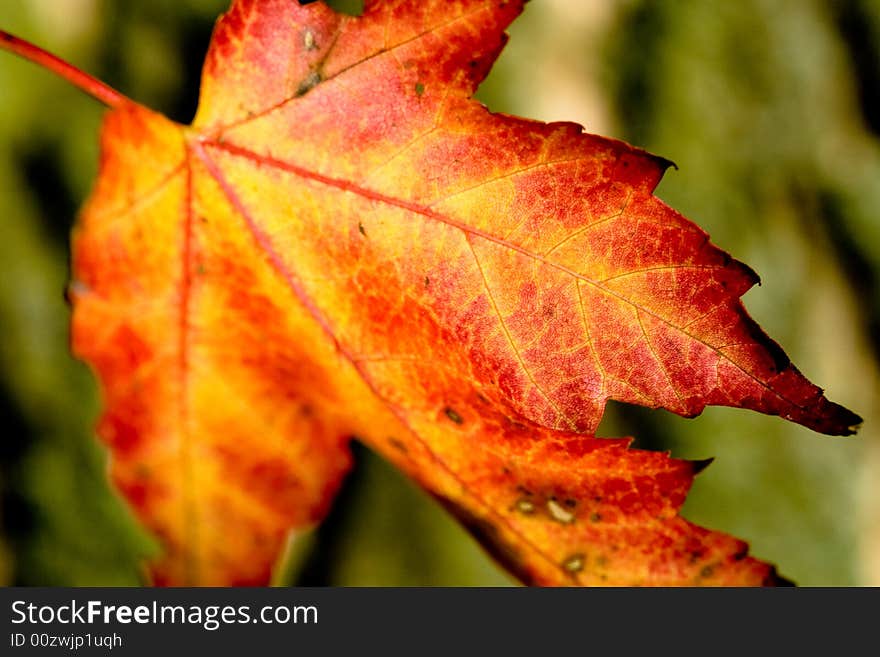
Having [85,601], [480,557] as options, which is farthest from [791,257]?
[85,601]

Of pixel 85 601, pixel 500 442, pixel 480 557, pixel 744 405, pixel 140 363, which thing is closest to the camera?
pixel 744 405

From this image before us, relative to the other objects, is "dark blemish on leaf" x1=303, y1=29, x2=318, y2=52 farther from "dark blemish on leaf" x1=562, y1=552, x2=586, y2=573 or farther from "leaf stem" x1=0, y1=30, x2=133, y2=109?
"dark blemish on leaf" x1=562, y1=552, x2=586, y2=573

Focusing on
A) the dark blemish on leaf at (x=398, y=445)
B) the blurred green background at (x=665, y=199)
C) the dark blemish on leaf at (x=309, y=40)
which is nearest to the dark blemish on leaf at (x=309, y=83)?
the dark blemish on leaf at (x=309, y=40)

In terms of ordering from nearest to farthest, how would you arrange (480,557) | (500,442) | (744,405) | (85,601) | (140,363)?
(744,405) < (500,442) < (140,363) < (85,601) < (480,557)

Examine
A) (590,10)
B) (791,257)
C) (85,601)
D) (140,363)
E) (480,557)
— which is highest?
(590,10)

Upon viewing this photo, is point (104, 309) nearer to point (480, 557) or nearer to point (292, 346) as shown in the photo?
point (292, 346)

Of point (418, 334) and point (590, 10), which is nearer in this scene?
point (418, 334)

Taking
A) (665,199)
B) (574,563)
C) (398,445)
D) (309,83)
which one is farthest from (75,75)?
(665,199)
